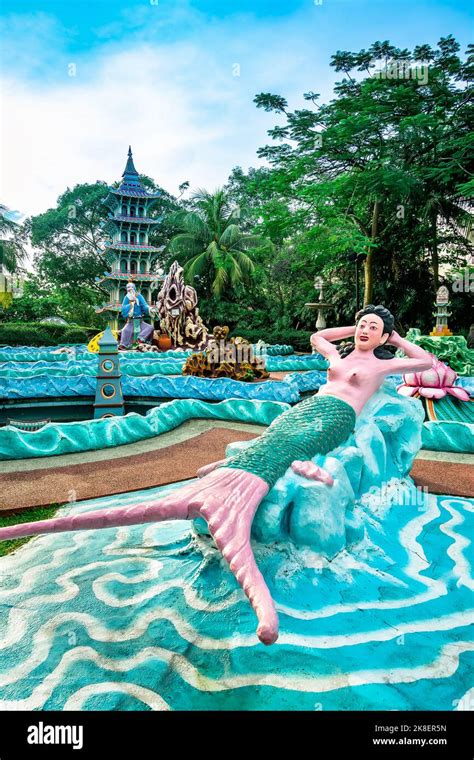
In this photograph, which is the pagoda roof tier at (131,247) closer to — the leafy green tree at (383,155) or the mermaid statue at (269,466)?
the leafy green tree at (383,155)

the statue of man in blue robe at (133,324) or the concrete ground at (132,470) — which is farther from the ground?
the statue of man in blue robe at (133,324)

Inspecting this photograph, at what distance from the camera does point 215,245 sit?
78.0 ft

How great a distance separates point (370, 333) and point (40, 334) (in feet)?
61.1

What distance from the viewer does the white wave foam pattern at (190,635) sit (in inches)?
85.0

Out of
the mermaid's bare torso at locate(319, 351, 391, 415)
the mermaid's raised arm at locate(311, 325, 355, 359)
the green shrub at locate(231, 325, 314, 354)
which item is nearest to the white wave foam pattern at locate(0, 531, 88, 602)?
the mermaid's bare torso at locate(319, 351, 391, 415)

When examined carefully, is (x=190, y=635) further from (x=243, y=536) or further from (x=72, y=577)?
(x=72, y=577)

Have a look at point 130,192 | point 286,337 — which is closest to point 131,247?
point 130,192

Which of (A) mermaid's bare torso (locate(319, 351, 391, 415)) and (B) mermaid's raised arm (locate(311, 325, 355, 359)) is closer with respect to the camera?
(A) mermaid's bare torso (locate(319, 351, 391, 415))

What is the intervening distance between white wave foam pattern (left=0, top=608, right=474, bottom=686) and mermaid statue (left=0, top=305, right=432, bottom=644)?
Answer: 52cm

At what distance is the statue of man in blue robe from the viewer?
15.7 meters

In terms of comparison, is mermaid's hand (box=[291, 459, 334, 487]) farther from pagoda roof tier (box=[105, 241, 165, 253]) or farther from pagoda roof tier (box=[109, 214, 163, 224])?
pagoda roof tier (box=[109, 214, 163, 224])

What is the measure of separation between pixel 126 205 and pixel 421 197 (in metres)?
13.4

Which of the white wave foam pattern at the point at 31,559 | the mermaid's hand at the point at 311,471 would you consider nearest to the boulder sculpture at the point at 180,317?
the white wave foam pattern at the point at 31,559

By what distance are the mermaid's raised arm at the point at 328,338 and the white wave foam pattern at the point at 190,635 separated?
2.09m
